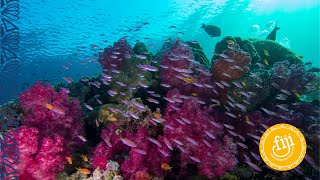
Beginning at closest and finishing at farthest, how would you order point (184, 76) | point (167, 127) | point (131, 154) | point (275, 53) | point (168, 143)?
1. point (131, 154)
2. point (168, 143)
3. point (167, 127)
4. point (184, 76)
5. point (275, 53)

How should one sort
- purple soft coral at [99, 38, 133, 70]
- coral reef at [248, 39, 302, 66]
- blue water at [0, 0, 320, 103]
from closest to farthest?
purple soft coral at [99, 38, 133, 70], coral reef at [248, 39, 302, 66], blue water at [0, 0, 320, 103]

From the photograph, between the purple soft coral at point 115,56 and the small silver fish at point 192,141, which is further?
the purple soft coral at point 115,56

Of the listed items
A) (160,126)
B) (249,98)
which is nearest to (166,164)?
(160,126)

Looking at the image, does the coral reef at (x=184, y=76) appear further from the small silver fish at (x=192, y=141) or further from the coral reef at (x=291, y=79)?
the coral reef at (x=291, y=79)

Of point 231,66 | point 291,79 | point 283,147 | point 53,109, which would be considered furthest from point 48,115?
point 291,79

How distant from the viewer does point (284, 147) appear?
4945 millimetres

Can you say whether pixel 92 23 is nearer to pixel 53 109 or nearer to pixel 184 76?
pixel 184 76

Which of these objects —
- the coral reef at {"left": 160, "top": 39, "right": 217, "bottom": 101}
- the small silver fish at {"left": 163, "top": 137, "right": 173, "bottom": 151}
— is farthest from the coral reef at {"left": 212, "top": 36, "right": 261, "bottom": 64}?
the small silver fish at {"left": 163, "top": 137, "right": 173, "bottom": 151}

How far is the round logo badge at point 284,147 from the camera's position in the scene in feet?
16.5

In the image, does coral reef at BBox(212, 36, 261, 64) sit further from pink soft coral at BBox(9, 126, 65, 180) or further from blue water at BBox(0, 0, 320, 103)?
blue water at BBox(0, 0, 320, 103)

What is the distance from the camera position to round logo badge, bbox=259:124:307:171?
5.03 metres

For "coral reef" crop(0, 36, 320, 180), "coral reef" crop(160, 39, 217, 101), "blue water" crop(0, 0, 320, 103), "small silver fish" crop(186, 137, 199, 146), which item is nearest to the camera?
"coral reef" crop(0, 36, 320, 180)

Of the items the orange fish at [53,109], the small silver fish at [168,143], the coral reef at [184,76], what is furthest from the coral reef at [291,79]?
the orange fish at [53,109]

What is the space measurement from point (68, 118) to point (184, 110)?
3256mm
